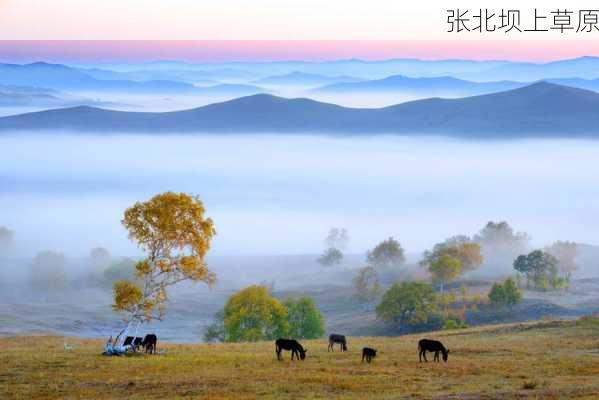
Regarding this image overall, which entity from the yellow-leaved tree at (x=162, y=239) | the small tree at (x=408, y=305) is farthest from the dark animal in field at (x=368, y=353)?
the small tree at (x=408, y=305)

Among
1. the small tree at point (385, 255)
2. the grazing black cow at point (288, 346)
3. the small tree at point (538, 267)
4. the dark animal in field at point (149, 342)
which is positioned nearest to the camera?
the grazing black cow at point (288, 346)

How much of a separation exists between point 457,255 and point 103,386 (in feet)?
389

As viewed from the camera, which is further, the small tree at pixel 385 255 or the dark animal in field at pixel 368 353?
the small tree at pixel 385 255

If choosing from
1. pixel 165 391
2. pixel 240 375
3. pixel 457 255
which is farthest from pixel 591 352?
pixel 457 255

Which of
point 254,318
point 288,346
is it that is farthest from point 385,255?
point 288,346

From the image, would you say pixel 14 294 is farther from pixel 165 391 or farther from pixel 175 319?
pixel 165 391

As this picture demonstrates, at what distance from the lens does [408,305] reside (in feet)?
396

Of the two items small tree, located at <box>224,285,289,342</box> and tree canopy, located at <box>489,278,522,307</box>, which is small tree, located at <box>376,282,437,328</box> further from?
small tree, located at <box>224,285,289,342</box>

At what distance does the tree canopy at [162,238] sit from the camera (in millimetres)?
52594

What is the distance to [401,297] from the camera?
121 meters

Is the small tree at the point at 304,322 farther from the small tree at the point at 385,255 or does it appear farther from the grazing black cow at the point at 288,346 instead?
the small tree at the point at 385,255

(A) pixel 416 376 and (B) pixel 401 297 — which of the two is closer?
(A) pixel 416 376

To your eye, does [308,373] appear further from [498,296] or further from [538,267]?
[538,267]

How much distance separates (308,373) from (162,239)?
48.3ft
